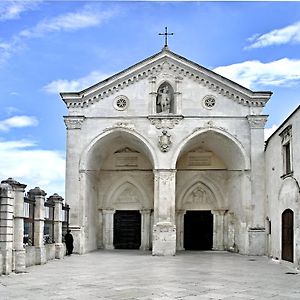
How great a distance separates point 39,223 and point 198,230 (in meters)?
14.5

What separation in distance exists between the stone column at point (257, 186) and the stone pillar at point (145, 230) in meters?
7.06

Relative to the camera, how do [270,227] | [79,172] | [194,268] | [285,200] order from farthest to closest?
[79,172] < [270,227] < [285,200] < [194,268]

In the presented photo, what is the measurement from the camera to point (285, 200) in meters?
23.9

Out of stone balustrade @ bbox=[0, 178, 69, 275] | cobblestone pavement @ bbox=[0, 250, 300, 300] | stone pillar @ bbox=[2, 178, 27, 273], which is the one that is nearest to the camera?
cobblestone pavement @ bbox=[0, 250, 300, 300]

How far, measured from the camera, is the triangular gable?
31094 millimetres

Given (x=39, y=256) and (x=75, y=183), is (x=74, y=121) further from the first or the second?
(x=39, y=256)

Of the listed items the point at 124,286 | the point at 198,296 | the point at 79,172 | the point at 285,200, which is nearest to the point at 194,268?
the point at 285,200

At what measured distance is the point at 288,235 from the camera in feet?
77.2

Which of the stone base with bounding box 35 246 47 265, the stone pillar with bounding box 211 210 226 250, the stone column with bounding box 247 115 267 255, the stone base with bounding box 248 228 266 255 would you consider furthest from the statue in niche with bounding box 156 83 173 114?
the stone base with bounding box 35 246 47 265

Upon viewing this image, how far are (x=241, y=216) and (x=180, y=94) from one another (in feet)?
24.2

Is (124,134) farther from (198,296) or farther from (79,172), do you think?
(198,296)

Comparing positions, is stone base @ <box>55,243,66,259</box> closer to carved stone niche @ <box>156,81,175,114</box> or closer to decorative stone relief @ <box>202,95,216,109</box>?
carved stone niche @ <box>156,81,175,114</box>

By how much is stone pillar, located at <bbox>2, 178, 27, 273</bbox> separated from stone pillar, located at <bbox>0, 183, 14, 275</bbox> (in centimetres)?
58

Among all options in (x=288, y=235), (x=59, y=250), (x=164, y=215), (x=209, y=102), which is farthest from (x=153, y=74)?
(x=288, y=235)
